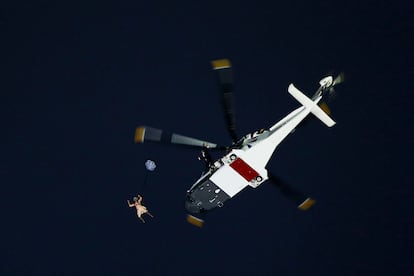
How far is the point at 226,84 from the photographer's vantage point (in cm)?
2444

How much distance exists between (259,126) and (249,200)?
5193 millimetres

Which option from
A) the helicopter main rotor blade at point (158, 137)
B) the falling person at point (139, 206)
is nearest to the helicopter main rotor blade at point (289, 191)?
the helicopter main rotor blade at point (158, 137)

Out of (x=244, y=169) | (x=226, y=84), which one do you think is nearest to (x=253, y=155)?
Answer: (x=244, y=169)

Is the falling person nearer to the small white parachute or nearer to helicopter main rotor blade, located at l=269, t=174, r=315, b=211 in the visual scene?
the small white parachute

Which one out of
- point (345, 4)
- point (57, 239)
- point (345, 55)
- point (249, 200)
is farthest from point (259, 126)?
point (57, 239)

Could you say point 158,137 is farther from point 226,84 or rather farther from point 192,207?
point 192,207

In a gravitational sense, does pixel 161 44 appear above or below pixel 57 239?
above

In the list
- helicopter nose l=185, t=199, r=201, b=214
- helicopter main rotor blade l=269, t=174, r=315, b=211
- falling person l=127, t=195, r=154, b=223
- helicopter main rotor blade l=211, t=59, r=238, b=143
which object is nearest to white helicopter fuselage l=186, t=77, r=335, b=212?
helicopter main rotor blade l=269, t=174, r=315, b=211

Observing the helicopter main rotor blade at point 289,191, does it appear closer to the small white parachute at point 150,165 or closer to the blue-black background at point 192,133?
the blue-black background at point 192,133

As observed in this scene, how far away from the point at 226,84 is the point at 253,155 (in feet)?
15.6

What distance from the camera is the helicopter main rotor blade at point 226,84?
78.5 ft

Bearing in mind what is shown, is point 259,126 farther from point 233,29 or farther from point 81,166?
point 81,166

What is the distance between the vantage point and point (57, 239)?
37219 millimetres

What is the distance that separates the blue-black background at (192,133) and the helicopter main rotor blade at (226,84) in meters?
11.1
